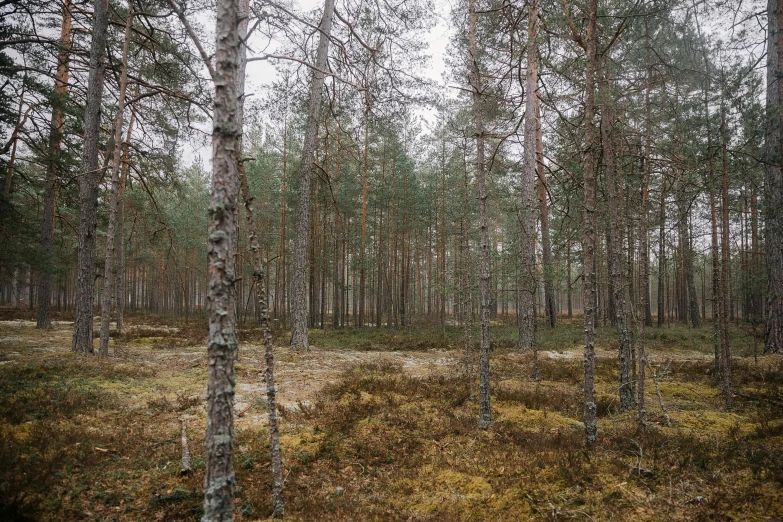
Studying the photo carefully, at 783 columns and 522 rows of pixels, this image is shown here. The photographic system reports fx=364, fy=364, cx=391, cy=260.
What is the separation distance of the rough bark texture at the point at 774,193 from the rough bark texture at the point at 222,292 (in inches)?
453

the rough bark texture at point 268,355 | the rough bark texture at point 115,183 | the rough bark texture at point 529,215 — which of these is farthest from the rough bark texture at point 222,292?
the rough bark texture at point 115,183

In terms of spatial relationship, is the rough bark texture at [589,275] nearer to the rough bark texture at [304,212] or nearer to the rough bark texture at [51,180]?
the rough bark texture at [304,212]

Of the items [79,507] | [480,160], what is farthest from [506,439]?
[79,507]

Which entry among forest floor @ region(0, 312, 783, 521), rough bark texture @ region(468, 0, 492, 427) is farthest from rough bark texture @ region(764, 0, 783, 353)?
rough bark texture @ region(468, 0, 492, 427)

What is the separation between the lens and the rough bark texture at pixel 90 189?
10203 mm

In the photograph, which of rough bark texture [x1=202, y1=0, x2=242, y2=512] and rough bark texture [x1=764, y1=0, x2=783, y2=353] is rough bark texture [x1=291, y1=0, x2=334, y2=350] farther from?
rough bark texture [x1=764, y1=0, x2=783, y2=353]

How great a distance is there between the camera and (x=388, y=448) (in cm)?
571

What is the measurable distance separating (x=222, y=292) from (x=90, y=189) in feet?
36.0

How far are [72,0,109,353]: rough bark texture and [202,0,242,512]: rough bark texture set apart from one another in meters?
10.2

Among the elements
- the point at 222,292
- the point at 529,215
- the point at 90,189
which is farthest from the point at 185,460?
the point at 529,215

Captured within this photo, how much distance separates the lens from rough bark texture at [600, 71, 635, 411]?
A: 19.1ft

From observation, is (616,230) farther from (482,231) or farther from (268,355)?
(268,355)

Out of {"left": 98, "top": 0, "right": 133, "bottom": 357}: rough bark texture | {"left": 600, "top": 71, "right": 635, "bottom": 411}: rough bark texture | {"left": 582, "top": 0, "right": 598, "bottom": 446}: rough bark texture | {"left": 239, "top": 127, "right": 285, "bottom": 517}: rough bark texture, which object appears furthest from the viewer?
{"left": 98, "top": 0, "right": 133, "bottom": 357}: rough bark texture

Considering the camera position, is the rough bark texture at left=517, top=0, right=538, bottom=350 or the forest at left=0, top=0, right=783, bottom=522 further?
the rough bark texture at left=517, top=0, right=538, bottom=350
